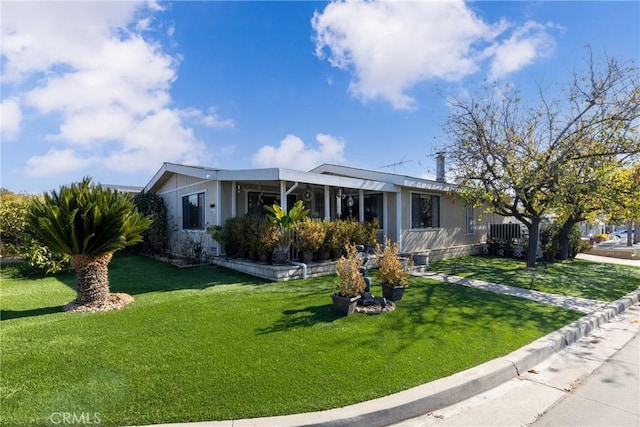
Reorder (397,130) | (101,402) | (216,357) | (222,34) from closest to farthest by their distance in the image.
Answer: (101,402), (216,357), (222,34), (397,130)

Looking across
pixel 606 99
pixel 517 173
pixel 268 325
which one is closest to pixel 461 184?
pixel 517 173

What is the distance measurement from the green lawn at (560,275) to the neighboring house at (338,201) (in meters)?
1.54

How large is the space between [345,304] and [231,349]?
6.88 feet

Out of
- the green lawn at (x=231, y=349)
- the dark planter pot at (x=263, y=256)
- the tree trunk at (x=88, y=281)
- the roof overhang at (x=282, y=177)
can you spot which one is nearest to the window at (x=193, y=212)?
the roof overhang at (x=282, y=177)

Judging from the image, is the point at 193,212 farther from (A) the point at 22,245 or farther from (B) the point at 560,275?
(B) the point at 560,275

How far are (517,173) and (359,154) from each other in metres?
10.3

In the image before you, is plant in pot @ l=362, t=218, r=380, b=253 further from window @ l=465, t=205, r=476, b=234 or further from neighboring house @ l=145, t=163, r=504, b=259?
window @ l=465, t=205, r=476, b=234

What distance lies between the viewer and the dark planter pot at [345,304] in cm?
561

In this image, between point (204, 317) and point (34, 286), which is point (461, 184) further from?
point (34, 286)

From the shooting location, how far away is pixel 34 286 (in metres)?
8.05

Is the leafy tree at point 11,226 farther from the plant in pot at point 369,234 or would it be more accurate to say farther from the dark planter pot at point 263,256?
the plant in pot at point 369,234

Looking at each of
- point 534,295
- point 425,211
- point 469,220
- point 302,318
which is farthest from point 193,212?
point 469,220

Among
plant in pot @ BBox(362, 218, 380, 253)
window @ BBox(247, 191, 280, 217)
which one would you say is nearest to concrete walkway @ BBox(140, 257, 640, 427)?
plant in pot @ BBox(362, 218, 380, 253)

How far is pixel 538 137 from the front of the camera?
37.2ft
